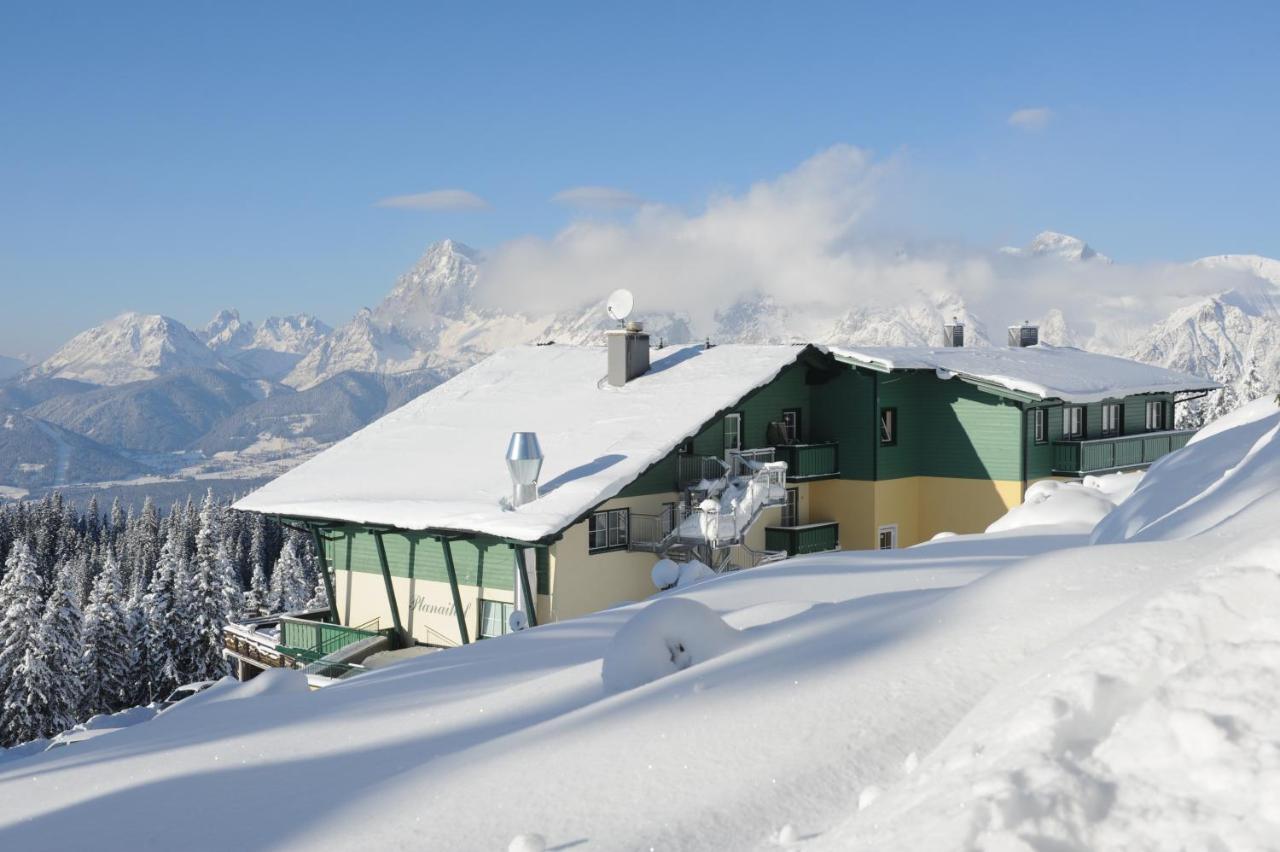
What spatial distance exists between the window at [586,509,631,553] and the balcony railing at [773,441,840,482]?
4842 mm

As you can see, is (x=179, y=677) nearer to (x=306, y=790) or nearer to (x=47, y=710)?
(x=47, y=710)

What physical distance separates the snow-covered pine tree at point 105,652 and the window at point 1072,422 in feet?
149

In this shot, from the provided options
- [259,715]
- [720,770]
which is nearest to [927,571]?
[259,715]

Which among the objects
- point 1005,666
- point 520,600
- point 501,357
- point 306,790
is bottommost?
point 520,600

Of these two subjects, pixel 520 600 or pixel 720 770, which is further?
pixel 520 600

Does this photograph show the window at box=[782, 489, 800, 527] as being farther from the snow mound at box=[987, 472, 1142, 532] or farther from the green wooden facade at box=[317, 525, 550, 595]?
the snow mound at box=[987, 472, 1142, 532]

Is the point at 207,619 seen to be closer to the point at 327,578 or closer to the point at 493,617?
the point at 327,578

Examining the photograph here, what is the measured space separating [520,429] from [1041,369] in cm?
1458

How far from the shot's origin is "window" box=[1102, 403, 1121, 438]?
1242 inches

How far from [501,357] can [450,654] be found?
922 inches

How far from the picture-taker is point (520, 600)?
22.9m

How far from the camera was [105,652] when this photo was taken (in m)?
53.8

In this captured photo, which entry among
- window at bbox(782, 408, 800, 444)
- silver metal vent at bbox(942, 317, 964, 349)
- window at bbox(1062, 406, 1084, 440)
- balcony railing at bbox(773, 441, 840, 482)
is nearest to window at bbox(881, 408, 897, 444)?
balcony railing at bbox(773, 441, 840, 482)

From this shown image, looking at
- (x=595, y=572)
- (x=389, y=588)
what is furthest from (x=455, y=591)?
(x=595, y=572)
